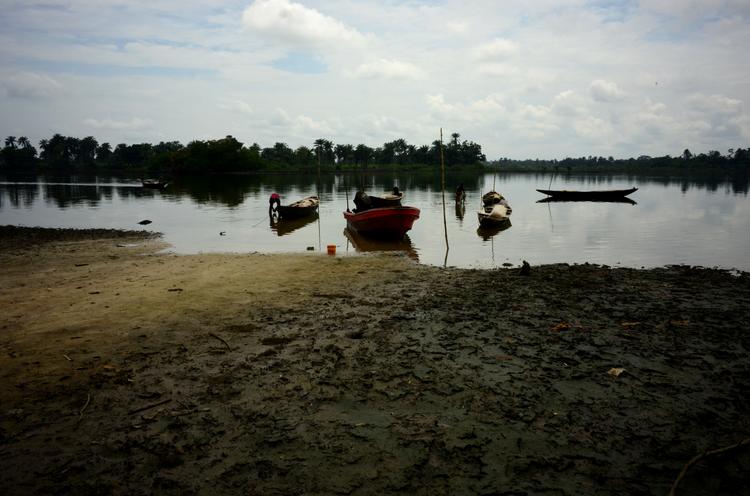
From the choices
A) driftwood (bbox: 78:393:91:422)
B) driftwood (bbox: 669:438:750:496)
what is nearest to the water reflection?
driftwood (bbox: 78:393:91:422)

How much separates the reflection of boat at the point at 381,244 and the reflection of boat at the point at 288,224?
4003 millimetres

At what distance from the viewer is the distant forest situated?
375 ft

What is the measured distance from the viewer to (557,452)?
13.4 ft

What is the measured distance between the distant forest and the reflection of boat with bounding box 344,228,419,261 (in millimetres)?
91324

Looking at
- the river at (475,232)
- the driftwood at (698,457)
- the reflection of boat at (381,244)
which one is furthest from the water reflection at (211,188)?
the driftwood at (698,457)

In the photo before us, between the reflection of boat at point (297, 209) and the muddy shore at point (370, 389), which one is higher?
the reflection of boat at point (297, 209)

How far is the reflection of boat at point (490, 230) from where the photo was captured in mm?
22297

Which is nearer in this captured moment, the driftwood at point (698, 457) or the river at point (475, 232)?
the driftwood at point (698, 457)

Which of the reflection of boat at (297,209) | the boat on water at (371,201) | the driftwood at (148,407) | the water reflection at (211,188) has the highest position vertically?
the water reflection at (211,188)

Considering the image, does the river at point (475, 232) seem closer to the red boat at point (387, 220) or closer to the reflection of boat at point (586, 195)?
the red boat at point (387, 220)

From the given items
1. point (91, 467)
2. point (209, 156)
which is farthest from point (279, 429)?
point (209, 156)

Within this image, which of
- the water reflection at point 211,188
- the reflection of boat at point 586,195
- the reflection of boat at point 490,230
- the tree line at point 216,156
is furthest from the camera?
the tree line at point 216,156

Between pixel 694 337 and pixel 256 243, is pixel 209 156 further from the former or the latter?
pixel 694 337

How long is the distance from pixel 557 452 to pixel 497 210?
22378mm
